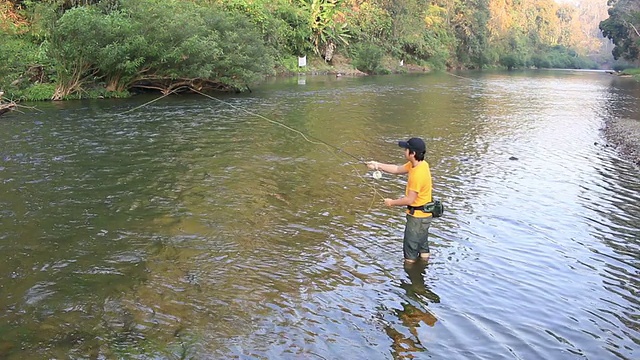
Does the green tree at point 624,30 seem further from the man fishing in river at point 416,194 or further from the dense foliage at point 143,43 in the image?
the man fishing in river at point 416,194

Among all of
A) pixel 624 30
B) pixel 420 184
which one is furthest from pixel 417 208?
pixel 624 30

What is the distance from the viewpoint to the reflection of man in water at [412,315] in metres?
5.20

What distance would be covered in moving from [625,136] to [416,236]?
15388 millimetres

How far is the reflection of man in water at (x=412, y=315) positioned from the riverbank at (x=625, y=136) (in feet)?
35.9

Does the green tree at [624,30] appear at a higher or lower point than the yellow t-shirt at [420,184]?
higher

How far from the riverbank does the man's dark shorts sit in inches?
416

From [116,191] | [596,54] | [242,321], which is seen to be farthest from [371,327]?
[596,54]

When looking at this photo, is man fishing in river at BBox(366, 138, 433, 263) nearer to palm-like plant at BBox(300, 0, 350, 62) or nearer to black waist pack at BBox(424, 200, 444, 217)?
black waist pack at BBox(424, 200, 444, 217)

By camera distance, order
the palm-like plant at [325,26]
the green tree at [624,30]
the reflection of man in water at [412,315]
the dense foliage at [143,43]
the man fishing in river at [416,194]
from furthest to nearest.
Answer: the green tree at [624,30]
the palm-like plant at [325,26]
the dense foliage at [143,43]
the man fishing in river at [416,194]
the reflection of man in water at [412,315]

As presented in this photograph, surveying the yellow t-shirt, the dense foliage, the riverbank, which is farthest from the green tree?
the yellow t-shirt

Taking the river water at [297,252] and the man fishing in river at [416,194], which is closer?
the river water at [297,252]

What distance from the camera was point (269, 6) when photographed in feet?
158

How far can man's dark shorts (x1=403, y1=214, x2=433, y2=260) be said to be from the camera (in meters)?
6.91

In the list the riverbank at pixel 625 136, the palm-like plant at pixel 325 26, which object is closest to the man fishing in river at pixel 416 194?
the riverbank at pixel 625 136
